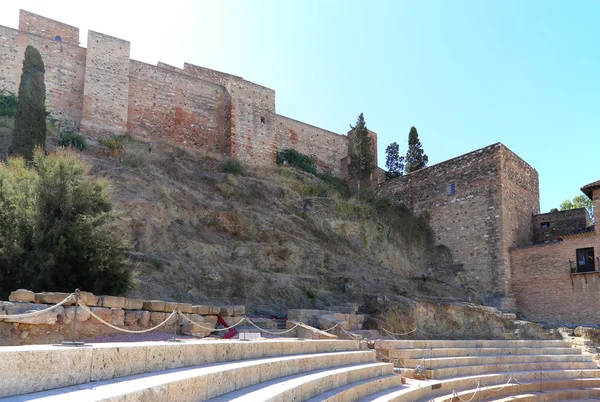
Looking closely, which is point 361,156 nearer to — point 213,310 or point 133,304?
point 213,310

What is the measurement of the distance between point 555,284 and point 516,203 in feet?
14.9

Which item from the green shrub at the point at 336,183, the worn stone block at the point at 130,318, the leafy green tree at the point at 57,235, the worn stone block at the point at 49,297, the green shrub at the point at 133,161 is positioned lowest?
the worn stone block at the point at 130,318

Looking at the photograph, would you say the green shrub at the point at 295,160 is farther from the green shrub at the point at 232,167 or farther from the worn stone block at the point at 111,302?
the worn stone block at the point at 111,302

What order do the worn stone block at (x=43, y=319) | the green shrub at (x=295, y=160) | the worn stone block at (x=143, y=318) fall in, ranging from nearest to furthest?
1. the worn stone block at (x=43, y=319)
2. the worn stone block at (x=143, y=318)
3. the green shrub at (x=295, y=160)

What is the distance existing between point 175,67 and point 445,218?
16437 mm

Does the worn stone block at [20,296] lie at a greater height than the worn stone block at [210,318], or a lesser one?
greater

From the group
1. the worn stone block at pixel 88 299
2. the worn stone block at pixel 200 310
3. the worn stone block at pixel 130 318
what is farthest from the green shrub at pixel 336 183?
the worn stone block at pixel 88 299

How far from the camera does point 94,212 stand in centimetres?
1148

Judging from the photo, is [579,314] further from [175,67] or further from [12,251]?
[175,67]

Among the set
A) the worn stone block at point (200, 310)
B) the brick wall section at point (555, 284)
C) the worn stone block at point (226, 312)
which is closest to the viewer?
the worn stone block at point (200, 310)

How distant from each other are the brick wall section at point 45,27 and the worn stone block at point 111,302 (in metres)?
19.1

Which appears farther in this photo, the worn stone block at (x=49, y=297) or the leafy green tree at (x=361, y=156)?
the leafy green tree at (x=361, y=156)

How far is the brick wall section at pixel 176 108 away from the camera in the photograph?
24.2 metres

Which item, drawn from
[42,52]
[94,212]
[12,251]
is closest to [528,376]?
[94,212]
